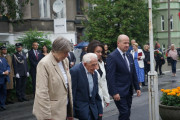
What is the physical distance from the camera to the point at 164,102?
27.7ft

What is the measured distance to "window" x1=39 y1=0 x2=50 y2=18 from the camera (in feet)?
105

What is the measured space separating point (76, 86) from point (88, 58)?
1.58 ft

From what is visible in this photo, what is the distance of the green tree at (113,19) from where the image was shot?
2745 centimetres

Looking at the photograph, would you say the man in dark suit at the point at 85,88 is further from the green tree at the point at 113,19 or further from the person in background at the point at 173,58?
the green tree at the point at 113,19

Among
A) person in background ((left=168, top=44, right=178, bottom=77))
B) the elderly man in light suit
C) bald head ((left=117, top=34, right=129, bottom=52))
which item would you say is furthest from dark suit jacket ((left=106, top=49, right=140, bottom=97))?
person in background ((left=168, top=44, right=178, bottom=77))

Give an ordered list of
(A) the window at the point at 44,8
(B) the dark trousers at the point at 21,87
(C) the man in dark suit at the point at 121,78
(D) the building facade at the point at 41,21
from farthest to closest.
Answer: (A) the window at the point at 44,8
(D) the building facade at the point at 41,21
(B) the dark trousers at the point at 21,87
(C) the man in dark suit at the point at 121,78

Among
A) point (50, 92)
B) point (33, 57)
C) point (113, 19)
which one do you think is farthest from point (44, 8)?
point (50, 92)

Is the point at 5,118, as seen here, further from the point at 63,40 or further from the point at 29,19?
the point at 29,19

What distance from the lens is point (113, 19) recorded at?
2756cm

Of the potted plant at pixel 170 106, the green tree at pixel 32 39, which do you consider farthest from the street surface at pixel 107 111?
the green tree at pixel 32 39

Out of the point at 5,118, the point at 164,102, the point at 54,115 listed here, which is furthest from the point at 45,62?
the point at 5,118

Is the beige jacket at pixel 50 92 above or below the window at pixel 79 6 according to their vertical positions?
below

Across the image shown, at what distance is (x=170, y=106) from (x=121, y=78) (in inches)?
63.5

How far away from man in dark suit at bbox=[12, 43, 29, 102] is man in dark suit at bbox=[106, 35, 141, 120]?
21.9 feet
